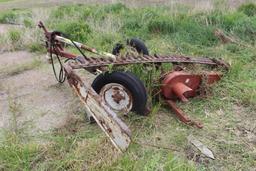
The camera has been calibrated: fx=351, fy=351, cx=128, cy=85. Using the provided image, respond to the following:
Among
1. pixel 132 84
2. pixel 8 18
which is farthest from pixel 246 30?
pixel 8 18

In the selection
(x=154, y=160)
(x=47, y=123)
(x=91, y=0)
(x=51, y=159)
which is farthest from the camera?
(x=91, y=0)

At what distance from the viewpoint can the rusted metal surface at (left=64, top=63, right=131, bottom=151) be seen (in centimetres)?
259

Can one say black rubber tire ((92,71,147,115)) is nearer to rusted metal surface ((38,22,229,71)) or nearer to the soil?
rusted metal surface ((38,22,229,71))

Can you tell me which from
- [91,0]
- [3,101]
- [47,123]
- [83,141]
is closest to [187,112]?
[83,141]

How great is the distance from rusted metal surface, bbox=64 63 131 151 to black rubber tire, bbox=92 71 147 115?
0.28m

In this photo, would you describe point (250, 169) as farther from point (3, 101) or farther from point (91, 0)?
point (91, 0)

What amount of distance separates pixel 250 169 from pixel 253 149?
28 centimetres

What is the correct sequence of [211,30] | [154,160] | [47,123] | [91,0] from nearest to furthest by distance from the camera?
[154,160] → [47,123] → [211,30] → [91,0]

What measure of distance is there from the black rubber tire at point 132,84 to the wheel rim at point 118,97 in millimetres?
39

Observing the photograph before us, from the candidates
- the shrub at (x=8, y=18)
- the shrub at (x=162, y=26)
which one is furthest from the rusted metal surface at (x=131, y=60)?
the shrub at (x=8, y=18)

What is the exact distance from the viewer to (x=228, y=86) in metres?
4.07

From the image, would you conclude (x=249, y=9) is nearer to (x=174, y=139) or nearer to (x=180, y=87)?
(x=180, y=87)

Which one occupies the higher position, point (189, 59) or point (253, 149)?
point (189, 59)

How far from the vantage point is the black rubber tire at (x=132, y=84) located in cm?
320
